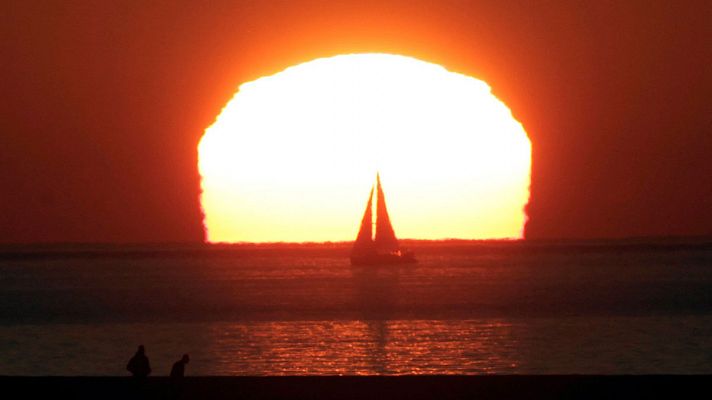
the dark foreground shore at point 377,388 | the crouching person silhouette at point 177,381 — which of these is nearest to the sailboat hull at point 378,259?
the crouching person silhouette at point 177,381

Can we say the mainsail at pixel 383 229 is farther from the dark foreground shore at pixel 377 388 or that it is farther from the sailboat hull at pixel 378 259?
the dark foreground shore at pixel 377 388

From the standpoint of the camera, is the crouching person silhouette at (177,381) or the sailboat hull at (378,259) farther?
the sailboat hull at (378,259)

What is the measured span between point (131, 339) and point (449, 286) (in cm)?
4734

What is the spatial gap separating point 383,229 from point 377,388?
272 feet

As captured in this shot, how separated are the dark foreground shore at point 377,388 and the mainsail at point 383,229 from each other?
76575 millimetres

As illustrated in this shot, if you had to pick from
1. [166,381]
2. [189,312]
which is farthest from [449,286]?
[166,381]

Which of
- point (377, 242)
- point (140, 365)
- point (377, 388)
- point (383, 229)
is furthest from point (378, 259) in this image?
point (377, 388)

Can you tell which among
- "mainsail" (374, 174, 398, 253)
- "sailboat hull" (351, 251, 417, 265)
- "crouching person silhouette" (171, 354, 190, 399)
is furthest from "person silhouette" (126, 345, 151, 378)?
"sailboat hull" (351, 251, 417, 265)

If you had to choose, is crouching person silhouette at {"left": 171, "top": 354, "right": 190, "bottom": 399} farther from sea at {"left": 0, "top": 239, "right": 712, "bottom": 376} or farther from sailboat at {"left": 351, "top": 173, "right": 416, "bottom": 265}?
sailboat at {"left": 351, "top": 173, "right": 416, "bottom": 265}

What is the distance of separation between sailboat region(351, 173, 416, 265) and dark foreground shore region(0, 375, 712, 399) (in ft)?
260

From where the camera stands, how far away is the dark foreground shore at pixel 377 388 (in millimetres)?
17734

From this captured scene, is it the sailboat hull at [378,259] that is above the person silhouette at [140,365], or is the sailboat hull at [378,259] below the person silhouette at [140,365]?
above

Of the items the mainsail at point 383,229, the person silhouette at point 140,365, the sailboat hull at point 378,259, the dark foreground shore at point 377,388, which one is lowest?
the dark foreground shore at point 377,388

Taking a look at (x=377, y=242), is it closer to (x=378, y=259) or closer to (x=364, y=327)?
(x=378, y=259)
